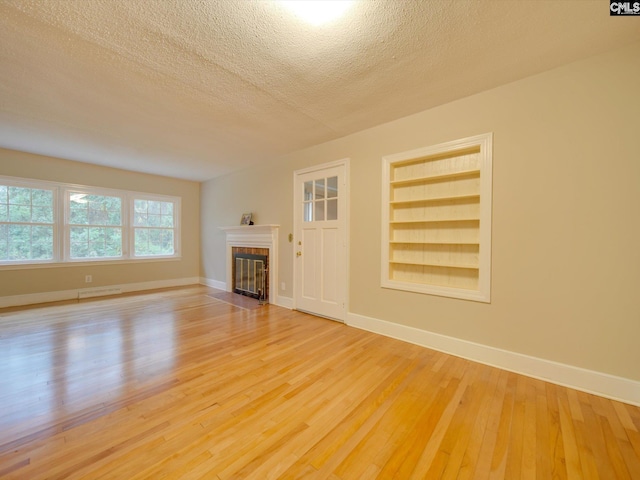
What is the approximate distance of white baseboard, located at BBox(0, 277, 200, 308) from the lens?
4054 mm

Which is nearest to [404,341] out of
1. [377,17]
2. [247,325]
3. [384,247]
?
[384,247]

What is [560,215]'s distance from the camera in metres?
2.01

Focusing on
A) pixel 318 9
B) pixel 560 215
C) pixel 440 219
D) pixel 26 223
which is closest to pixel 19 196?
pixel 26 223

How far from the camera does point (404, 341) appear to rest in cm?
280

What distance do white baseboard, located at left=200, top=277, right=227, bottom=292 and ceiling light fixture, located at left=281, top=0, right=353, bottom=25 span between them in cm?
A: 502

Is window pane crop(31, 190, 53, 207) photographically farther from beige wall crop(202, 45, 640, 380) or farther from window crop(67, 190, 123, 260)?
beige wall crop(202, 45, 640, 380)

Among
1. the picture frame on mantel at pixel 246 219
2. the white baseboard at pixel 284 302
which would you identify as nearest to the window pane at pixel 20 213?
the picture frame on mantel at pixel 246 219

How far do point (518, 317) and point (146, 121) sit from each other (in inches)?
173

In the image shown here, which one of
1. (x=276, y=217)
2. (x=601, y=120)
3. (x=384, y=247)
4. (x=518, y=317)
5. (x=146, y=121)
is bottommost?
(x=518, y=317)

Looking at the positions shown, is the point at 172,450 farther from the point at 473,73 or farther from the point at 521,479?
the point at 473,73

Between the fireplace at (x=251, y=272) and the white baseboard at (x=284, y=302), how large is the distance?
29cm

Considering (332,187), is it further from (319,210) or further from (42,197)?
(42,197)

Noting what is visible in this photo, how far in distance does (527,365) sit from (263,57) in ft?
10.8

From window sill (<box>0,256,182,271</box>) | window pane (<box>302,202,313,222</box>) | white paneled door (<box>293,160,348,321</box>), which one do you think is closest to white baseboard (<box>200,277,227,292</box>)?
window sill (<box>0,256,182,271</box>)
